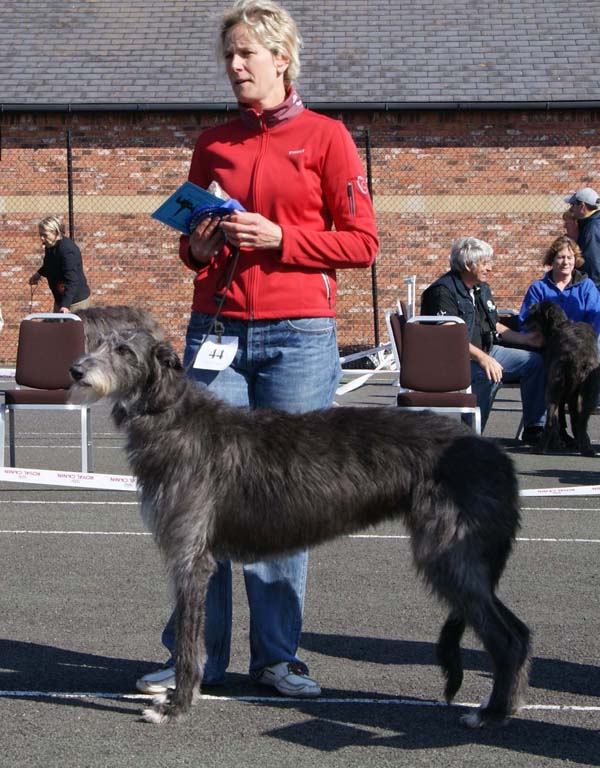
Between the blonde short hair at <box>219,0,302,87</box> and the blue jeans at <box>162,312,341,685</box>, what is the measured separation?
1.04 meters

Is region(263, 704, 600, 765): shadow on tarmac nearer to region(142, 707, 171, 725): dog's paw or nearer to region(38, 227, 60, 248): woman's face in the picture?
region(142, 707, 171, 725): dog's paw

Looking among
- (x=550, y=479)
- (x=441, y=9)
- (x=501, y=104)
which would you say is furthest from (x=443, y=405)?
(x=441, y=9)

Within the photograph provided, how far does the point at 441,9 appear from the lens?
76.8 ft

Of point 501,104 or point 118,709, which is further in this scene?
point 501,104

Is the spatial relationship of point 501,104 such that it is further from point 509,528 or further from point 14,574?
point 509,528

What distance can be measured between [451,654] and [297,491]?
85cm

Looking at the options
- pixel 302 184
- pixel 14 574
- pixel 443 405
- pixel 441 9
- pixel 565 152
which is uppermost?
pixel 441 9

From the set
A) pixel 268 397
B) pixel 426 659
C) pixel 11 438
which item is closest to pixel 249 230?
pixel 268 397

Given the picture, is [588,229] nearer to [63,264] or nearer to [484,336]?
[484,336]

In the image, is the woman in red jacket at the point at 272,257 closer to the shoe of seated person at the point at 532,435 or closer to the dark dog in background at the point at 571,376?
the dark dog in background at the point at 571,376

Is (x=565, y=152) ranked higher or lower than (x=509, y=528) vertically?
higher

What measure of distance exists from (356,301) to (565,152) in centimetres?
456

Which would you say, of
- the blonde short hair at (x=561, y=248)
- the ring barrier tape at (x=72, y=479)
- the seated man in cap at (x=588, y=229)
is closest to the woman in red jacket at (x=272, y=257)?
the ring barrier tape at (x=72, y=479)

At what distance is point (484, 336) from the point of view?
11148 mm
